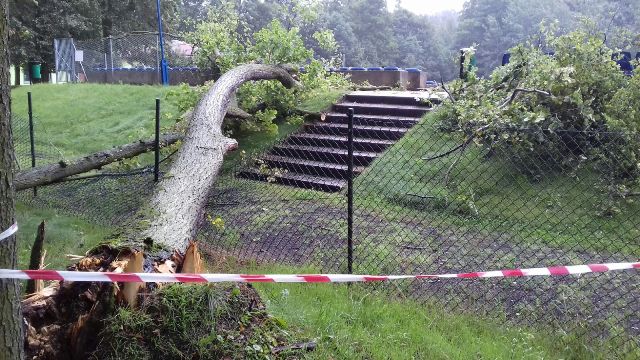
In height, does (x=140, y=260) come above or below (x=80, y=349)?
above

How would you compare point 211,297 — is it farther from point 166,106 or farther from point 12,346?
point 166,106

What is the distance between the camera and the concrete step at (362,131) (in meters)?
9.24

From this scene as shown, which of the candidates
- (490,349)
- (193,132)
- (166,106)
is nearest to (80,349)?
(490,349)

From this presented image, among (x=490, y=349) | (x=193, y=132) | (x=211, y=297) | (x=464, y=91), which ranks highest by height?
(x=464, y=91)

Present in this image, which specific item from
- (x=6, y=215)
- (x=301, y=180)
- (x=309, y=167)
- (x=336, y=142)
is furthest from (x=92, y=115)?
(x=6, y=215)

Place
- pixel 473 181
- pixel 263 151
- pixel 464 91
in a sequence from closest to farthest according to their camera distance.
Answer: pixel 473 181, pixel 464 91, pixel 263 151

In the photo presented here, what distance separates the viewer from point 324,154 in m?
9.20

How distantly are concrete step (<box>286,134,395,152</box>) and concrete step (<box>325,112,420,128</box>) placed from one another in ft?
1.84

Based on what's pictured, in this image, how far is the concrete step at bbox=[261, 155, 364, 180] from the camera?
864cm

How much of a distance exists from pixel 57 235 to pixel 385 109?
601 centimetres

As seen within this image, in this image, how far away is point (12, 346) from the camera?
231 centimetres

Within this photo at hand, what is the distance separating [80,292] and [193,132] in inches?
138

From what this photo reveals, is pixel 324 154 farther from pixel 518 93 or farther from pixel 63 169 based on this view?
pixel 63 169

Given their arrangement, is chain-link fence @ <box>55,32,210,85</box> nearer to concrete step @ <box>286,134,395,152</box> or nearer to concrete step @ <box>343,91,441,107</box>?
concrete step @ <box>343,91,441,107</box>
